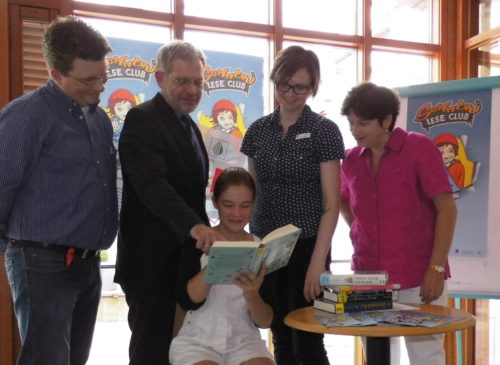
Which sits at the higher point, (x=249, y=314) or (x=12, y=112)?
(x=12, y=112)

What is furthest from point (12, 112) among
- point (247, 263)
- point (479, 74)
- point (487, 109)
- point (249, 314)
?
point (479, 74)

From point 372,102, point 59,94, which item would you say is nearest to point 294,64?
point 372,102

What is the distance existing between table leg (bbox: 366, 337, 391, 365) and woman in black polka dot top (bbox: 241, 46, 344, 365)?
281mm

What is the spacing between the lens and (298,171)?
2.01 meters

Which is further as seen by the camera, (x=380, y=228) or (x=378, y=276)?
(x=380, y=228)

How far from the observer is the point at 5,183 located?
1.64 m

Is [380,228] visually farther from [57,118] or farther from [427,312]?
[57,118]

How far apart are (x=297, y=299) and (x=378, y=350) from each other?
38 cm

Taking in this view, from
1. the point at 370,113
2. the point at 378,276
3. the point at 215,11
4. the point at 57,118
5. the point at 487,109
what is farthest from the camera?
the point at 215,11

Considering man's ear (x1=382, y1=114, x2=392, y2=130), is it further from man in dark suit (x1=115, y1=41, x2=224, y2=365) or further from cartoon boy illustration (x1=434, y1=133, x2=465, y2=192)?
cartoon boy illustration (x1=434, y1=133, x2=465, y2=192)

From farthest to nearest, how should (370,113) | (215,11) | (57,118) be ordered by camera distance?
(215,11) → (370,113) → (57,118)

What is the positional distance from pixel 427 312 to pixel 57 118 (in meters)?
1.42

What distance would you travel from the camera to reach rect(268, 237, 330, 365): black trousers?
2.01 metres

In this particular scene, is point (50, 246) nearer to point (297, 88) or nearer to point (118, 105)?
point (297, 88)
